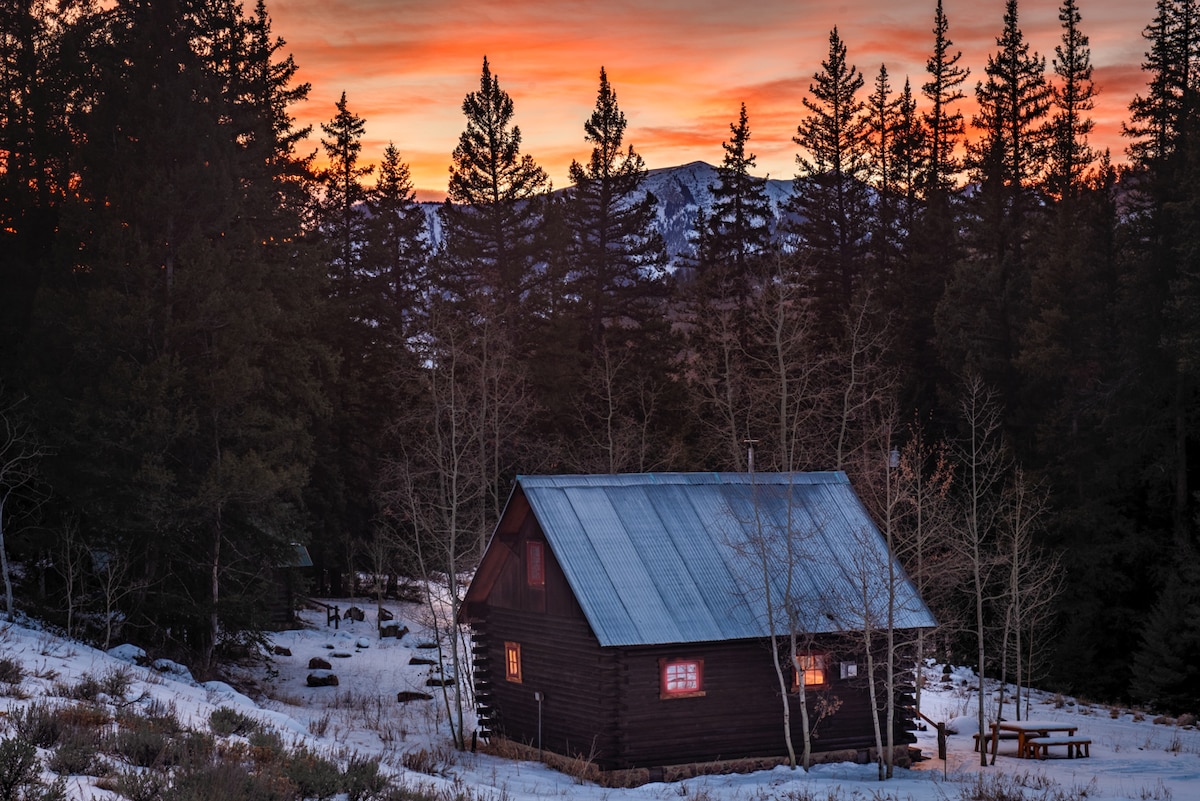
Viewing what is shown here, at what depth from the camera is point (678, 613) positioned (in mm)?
28359

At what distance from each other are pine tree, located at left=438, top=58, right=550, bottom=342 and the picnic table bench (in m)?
33.8

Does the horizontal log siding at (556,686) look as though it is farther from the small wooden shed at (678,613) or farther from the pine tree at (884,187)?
the pine tree at (884,187)

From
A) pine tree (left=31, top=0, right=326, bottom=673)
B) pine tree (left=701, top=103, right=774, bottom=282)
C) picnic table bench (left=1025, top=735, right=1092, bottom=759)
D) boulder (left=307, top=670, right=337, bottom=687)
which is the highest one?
pine tree (left=701, top=103, right=774, bottom=282)

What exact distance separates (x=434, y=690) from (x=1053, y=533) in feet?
86.5

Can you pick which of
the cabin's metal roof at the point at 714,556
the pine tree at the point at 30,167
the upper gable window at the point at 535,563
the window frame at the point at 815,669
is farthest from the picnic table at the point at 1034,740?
the pine tree at the point at 30,167

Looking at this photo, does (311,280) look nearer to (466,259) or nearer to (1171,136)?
(466,259)

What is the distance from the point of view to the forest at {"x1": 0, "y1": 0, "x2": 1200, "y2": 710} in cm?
3544

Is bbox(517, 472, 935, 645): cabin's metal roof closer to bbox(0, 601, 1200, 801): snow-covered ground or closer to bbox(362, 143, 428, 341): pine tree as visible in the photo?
bbox(0, 601, 1200, 801): snow-covered ground

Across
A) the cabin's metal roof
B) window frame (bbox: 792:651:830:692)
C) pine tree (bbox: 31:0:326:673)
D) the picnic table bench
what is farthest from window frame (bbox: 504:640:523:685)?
the picnic table bench

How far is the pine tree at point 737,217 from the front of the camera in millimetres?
63500

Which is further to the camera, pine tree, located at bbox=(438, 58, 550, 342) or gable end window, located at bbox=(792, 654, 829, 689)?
pine tree, located at bbox=(438, 58, 550, 342)

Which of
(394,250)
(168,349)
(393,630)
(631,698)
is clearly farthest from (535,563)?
(394,250)

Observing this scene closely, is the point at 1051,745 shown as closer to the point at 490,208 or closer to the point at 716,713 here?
the point at 716,713

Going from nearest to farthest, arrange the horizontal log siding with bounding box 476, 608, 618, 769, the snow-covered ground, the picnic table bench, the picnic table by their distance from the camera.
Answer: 1. the snow-covered ground
2. the horizontal log siding with bounding box 476, 608, 618, 769
3. the picnic table bench
4. the picnic table
